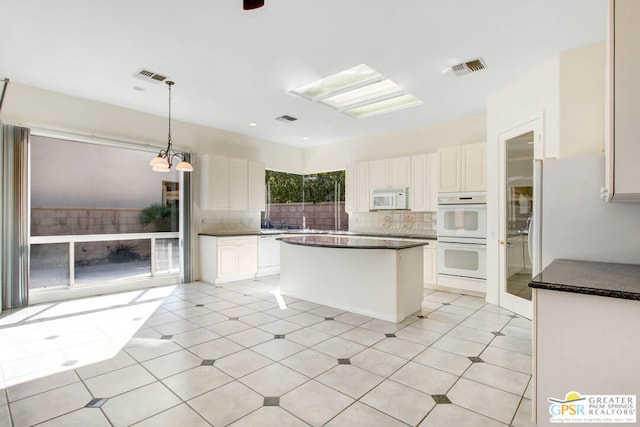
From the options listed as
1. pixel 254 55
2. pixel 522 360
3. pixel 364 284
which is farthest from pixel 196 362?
pixel 254 55

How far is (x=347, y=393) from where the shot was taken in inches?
88.0

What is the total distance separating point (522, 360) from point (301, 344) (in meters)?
1.97

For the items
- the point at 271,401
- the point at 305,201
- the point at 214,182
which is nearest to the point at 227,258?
the point at 214,182

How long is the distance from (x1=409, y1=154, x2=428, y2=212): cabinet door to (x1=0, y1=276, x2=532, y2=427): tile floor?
213 centimetres

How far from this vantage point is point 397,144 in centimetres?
636

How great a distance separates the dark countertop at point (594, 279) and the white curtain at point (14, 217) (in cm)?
562

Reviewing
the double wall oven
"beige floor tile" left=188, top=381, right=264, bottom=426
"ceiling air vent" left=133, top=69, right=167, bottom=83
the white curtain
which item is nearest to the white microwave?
the double wall oven

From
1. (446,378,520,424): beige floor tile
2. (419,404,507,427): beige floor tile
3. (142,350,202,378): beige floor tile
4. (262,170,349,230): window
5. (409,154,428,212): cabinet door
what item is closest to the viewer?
(419,404,507,427): beige floor tile

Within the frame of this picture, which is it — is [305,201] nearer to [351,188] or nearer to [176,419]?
[351,188]

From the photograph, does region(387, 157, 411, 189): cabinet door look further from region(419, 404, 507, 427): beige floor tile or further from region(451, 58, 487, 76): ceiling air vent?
region(419, 404, 507, 427): beige floor tile

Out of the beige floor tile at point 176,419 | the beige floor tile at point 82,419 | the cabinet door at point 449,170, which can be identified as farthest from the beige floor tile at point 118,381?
the cabinet door at point 449,170

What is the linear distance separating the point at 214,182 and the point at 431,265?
165 inches

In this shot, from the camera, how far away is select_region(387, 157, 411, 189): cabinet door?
19.3ft

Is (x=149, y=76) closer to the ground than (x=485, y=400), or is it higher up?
higher up
